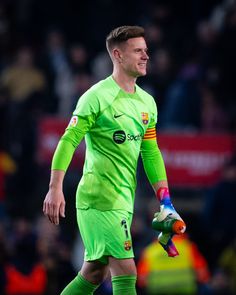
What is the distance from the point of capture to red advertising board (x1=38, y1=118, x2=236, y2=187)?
16.4 m

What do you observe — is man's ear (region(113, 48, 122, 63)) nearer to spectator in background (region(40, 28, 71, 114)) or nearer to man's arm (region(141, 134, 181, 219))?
man's arm (region(141, 134, 181, 219))

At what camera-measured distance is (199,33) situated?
18.0m

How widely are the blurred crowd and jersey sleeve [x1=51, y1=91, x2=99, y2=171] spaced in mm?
5213

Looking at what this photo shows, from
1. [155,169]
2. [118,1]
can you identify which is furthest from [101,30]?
[155,169]

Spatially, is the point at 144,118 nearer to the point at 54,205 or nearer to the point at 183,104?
the point at 54,205

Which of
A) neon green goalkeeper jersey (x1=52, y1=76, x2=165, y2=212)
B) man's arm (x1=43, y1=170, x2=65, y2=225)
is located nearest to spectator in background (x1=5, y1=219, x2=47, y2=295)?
neon green goalkeeper jersey (x1=52, y1=76, x2=165, y2=212)

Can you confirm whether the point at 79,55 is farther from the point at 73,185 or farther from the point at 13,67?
the point at 73,185

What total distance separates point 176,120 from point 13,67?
2772 millimetres

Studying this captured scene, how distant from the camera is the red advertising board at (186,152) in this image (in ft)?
53.7

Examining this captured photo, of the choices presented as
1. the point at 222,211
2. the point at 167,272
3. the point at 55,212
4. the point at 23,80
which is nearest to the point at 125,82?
the point at 55,212

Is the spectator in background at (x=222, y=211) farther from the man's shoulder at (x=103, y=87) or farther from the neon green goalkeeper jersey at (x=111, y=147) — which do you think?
the man's shoulder at (x=103, y=87)

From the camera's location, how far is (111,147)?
9336mm

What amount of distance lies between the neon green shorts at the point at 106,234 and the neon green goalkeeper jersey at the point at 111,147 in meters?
0.06

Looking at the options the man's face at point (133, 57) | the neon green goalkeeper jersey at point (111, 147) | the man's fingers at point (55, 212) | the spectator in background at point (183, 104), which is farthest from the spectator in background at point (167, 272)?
the man's fingers at point (55, 212)
